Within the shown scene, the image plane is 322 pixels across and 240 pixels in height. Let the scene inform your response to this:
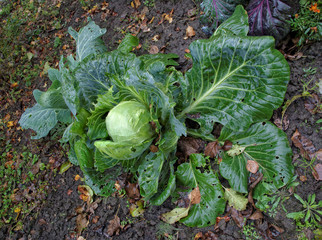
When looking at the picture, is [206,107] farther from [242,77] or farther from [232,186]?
[232,186]

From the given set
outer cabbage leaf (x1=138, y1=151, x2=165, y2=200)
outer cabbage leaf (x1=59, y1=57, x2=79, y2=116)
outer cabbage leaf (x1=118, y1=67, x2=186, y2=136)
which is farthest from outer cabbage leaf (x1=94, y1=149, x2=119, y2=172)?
outer cabbage leaf (x1=118, y1=67, x2=186, y2=136)

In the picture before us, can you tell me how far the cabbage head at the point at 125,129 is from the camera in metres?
2.07

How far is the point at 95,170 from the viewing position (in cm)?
253

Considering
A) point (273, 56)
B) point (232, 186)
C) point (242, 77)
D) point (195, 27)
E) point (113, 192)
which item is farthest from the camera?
point (195, 27)

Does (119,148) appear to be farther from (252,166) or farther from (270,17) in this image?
(270,17)

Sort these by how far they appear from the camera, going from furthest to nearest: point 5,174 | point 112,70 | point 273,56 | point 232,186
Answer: point 5,174 → point 112,70 → point 232,186 → point 273,56

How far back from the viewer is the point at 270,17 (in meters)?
2.30

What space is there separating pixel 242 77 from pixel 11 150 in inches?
147

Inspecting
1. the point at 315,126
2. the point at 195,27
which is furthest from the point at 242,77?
the point at 195,27

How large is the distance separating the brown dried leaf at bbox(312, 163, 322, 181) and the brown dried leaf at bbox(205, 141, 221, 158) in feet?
2.75

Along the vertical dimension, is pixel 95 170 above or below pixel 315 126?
below

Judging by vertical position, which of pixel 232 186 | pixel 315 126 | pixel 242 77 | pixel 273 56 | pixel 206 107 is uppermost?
pixel 273 56

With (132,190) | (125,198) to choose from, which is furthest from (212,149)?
(125,198)

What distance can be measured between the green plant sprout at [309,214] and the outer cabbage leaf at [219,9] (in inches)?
75.4
